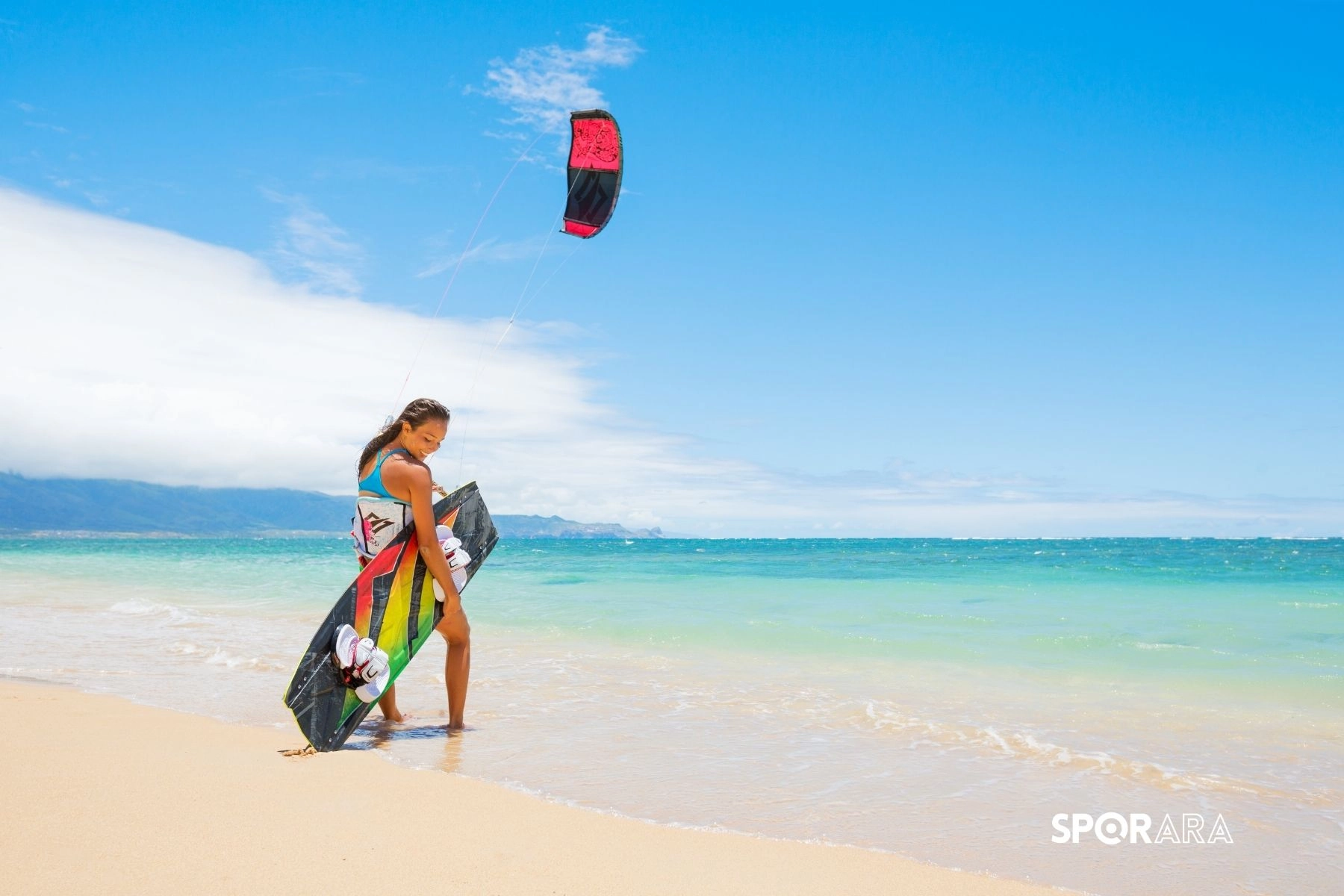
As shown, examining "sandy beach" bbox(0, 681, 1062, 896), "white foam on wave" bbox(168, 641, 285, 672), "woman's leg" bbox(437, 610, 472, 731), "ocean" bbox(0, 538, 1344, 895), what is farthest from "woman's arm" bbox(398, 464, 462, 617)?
"white foam on wave" bbox(168, 641, 285, 672)

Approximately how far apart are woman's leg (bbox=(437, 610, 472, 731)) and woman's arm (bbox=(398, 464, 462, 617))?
1.25 feet

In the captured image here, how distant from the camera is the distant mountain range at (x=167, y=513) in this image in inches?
5807

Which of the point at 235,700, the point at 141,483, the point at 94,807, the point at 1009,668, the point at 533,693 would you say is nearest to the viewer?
the point at 94,807

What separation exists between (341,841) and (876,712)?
3472 mm

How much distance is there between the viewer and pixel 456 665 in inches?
183

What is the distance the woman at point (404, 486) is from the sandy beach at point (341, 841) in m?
1.05

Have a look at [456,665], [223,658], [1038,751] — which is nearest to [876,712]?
[1038,751]

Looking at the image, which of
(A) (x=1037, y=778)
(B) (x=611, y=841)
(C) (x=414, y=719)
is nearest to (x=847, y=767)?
(A) (x=1037, y=778)

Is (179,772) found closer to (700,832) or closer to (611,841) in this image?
(611,841)

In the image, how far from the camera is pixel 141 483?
645ft

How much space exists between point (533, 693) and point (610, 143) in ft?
12.3

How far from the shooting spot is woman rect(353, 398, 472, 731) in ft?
13.8

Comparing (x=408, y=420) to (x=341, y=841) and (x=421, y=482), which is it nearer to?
(x=421, y=482)

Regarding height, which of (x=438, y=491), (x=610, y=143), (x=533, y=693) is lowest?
(x=533, y=693)
